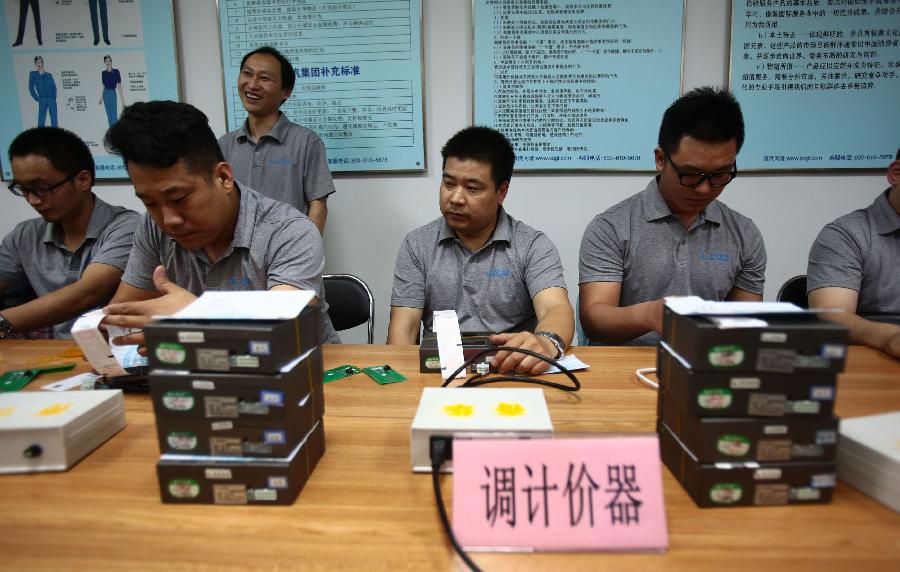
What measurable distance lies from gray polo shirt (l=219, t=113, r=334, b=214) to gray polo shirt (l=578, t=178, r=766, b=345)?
1.30 meters

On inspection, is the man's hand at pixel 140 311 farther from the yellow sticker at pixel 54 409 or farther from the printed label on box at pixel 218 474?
the printed label on box at pixel 218 474

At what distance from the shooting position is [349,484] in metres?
0.72

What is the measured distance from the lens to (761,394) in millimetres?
620

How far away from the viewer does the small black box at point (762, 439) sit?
24.6 inches

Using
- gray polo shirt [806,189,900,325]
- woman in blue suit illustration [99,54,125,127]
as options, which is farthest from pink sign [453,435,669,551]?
woman in blue suit illustration [99,54,125,127]

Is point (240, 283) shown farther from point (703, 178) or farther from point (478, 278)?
point (703, 178)

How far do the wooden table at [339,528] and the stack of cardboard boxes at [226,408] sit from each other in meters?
0.03

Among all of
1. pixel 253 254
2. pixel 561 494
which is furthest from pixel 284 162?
pixel 561 494

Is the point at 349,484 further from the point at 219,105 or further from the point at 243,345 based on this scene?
the point at 219,105

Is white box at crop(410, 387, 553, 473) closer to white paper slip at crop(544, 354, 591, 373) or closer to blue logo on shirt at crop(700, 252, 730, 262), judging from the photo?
white paper slip at crop(544, 354, 591, 373)

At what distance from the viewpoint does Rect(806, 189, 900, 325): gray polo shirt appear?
1604 mm

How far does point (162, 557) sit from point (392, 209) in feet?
6.95

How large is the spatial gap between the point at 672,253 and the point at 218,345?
1.48 meters

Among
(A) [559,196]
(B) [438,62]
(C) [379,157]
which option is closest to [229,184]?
(C) [379,157]
